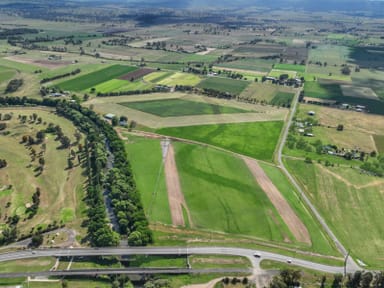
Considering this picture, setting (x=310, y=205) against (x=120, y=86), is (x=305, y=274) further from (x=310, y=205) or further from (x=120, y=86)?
(x=120, y=86)

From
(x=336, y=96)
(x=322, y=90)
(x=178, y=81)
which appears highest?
(x=178, y=81)

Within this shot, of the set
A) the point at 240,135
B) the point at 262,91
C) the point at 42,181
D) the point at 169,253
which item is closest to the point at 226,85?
the point at 262,91

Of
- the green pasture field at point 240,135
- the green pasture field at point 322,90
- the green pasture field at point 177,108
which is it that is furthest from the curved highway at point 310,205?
the green pasture field at point 322,90

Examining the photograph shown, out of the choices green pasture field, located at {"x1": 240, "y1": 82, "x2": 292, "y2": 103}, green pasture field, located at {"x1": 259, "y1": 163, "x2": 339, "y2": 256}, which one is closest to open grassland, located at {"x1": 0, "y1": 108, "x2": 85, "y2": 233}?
green pasture field, located at {"x1": 259, "y1": 163, "x2": 339, "y2": 256}

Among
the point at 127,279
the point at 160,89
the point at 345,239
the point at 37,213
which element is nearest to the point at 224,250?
the point at 127,279

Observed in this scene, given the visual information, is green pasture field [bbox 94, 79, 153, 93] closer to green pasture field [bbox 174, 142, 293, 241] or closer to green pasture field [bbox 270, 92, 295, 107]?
green pasture field [bbox 270, 92, 295, 107]

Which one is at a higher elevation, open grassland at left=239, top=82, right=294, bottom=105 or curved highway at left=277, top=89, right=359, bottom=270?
open grassland at left=239, top=82, right=294, bottom=105

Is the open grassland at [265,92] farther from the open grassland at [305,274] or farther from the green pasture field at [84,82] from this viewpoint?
the open grassland at [305,274]
